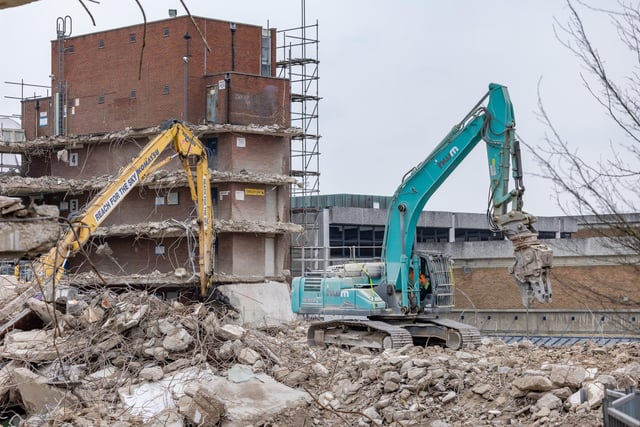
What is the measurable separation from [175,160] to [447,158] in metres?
21.5

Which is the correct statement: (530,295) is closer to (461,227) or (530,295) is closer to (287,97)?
(287,97)

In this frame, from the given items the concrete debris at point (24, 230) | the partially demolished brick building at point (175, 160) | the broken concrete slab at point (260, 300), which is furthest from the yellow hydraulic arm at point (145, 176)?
the concrete debris at point (24, 230)

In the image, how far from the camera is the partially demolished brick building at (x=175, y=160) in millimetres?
41438

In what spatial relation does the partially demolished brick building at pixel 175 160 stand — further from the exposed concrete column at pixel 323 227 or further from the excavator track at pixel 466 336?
the excavator track at pixel 466 336

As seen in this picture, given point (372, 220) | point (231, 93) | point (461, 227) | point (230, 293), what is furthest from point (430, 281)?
point (461, 227)

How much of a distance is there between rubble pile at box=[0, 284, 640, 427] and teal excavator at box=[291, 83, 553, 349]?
9.07 feet

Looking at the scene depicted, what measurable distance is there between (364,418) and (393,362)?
6.64 feet

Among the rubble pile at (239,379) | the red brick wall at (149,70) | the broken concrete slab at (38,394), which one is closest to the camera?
the rubble pile at (239,379)

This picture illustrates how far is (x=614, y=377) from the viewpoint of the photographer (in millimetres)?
15422

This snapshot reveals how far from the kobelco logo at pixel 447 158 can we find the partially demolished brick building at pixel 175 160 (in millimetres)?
18421

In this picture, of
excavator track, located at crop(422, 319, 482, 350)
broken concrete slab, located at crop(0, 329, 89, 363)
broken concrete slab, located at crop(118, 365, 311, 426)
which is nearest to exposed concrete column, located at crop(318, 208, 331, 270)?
excavator track, located at crop(422, 319, 482, 350)

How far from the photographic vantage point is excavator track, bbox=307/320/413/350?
22.2 meters

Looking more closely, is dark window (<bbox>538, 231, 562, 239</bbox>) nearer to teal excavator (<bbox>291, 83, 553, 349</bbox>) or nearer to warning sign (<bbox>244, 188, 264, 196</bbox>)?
warning sign (<bbox>244, 188, 264, 196</bbox>)

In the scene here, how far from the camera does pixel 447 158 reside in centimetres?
2284
